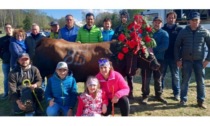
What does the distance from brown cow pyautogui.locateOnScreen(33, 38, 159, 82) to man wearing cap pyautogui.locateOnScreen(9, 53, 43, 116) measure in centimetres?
74

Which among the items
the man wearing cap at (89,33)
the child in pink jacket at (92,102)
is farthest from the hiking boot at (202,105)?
the man wearing cap at (89,33)

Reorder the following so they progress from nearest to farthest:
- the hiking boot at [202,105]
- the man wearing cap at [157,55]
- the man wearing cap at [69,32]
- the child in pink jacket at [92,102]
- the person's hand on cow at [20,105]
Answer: the child in pink jacket at [92,102]
the person's hand on cow at [20,105]
the hiking boot at [202,105]
the man wearing cap at [157,55]
the man wearing cap at [69,32]

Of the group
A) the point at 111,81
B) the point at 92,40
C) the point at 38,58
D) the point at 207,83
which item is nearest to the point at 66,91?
the point at 111,81

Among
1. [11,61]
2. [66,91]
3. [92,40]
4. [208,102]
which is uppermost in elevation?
[92,40]

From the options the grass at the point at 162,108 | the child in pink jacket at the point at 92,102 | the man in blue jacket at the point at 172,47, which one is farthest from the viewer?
the man in blue jacket at the point at 172,47

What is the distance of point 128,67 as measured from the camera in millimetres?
5875

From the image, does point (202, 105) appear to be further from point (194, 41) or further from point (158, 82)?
point (194, 41)

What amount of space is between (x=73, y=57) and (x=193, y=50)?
2.70 m

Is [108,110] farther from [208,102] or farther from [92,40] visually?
[208,102]

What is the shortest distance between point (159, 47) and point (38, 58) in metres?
2.85

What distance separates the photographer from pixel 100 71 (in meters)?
4.77

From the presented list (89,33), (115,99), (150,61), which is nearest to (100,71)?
(115,99)

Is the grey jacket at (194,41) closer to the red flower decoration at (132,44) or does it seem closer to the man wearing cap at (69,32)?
the red flower decoration at (132,44)

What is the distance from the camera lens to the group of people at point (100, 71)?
4594 millimetres
